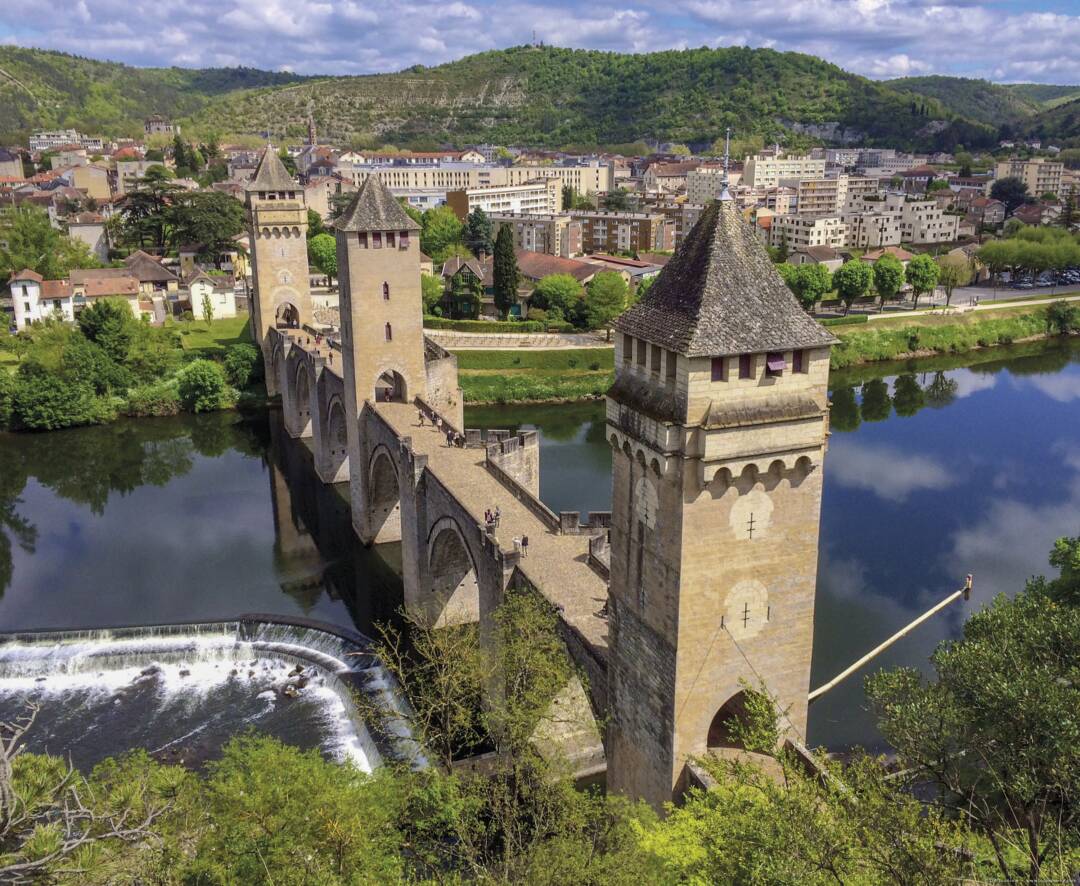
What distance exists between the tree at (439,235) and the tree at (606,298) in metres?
27.9

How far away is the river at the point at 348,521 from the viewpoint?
3650 cm

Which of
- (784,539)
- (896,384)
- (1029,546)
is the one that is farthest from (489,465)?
(896,384)

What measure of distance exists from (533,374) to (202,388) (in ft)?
78.3

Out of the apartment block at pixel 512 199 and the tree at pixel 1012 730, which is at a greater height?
the apartment block at pixel 512 199

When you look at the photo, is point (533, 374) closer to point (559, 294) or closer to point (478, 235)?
point (559, 294)

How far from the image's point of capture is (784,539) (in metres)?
18.7

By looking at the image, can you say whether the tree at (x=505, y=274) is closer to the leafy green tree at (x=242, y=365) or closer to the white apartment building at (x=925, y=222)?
the leafy green tree at (x=242, y=365)

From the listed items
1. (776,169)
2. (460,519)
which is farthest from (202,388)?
(776,169)

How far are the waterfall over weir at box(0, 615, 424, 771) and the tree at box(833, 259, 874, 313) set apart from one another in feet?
223

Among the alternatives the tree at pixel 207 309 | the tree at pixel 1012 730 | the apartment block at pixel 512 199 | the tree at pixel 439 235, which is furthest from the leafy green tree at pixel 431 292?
the tree at pixel 1012 730

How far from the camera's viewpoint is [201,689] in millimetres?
31359

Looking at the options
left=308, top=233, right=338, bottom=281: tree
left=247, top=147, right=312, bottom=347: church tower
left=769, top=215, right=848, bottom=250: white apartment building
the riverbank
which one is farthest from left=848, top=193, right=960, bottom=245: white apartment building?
left=247, top=147, right=312, bottom=347: church tower

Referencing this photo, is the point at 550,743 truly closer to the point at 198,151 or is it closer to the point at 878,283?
the point at 878,283

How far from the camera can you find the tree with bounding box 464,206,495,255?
349ft
